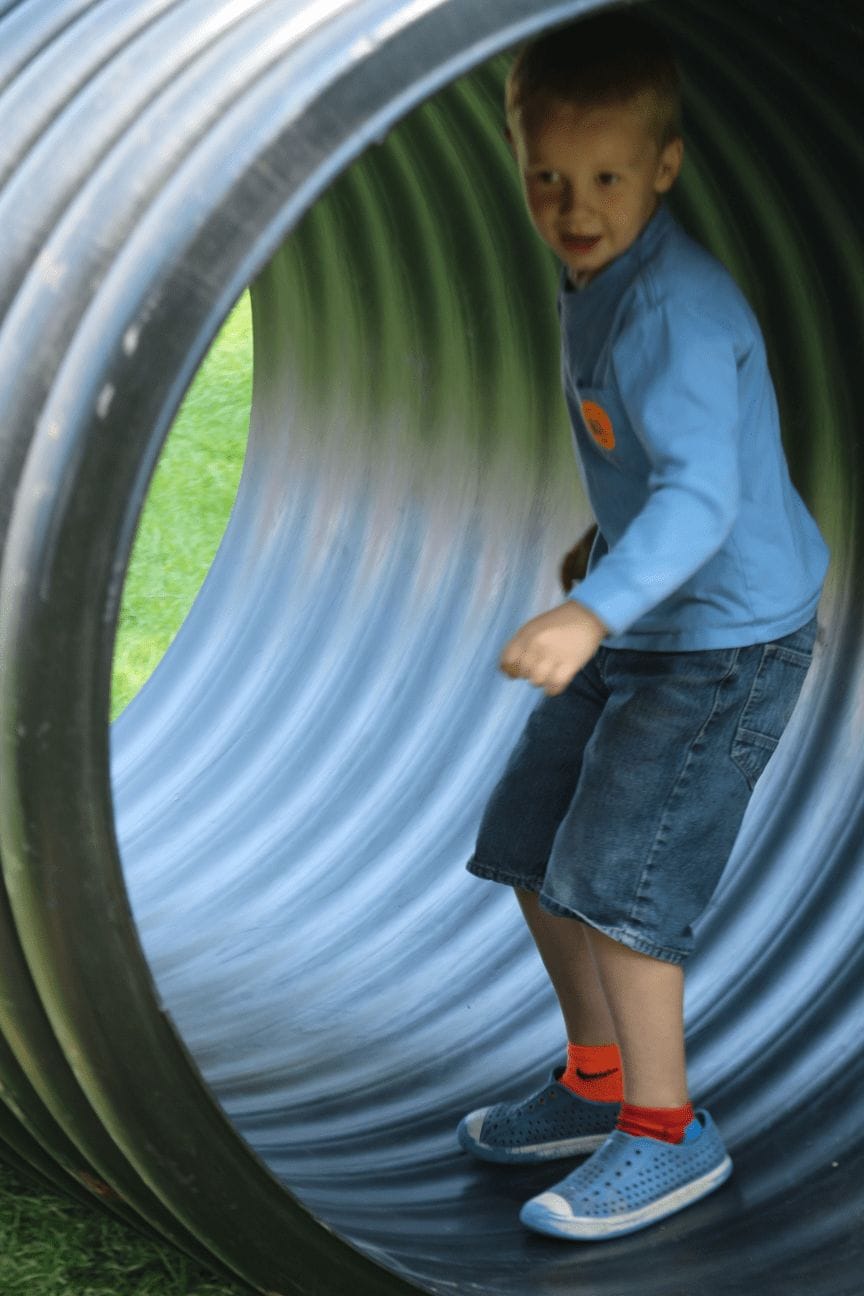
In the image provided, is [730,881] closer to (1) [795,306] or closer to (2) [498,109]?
(1) [795,306]

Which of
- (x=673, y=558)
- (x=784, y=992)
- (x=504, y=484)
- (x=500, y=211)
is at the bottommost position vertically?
(x=784, y=992)

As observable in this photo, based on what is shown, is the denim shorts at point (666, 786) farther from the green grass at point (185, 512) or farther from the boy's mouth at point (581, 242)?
the green grass at point (185, 512)

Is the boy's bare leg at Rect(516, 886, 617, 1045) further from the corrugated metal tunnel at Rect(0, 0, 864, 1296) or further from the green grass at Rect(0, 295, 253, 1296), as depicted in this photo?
the green grass at Rect(0, 295, 253, 1296)

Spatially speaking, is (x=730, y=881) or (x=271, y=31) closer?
(x=271, y=31)

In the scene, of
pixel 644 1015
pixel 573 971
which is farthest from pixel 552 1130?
pixel 644 1015

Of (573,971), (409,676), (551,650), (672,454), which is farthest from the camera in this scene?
(409,676)

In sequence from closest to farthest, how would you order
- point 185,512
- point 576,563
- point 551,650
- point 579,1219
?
point 551,650
point 579,1219
point 576,563
point 185,512

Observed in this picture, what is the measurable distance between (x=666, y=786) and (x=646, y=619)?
24cm

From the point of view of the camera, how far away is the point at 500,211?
4.12m

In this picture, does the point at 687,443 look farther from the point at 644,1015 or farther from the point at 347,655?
the point at 347,655

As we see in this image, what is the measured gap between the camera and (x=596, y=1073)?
10.0 ft

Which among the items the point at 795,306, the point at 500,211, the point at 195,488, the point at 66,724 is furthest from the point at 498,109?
the point at 195,488

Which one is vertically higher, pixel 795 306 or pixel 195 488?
pixel 195 488

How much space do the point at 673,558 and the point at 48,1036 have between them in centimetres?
90
